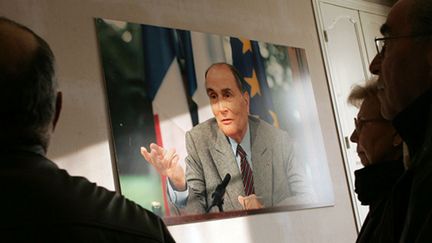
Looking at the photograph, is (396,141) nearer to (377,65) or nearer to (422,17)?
(377,65)

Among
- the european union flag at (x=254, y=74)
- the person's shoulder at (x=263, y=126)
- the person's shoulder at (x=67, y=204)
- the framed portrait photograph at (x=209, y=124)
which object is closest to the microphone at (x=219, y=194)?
the framed portrait photograph at (x=209, y=124)

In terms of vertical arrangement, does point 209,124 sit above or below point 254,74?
below

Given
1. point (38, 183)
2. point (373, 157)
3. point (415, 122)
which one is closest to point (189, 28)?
point (373, 157)

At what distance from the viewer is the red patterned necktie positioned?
4887 mm

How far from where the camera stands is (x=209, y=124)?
4.80m

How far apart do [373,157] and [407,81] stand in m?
0.78

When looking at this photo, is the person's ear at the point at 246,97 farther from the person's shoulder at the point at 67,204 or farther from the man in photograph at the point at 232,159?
the person's shoulder at the point at 67,204

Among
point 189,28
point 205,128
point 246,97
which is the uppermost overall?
point 189,28

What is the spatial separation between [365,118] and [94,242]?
79.9 inches

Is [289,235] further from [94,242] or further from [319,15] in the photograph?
[94,242]

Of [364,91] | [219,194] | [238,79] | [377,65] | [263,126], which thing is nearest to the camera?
[377,65]

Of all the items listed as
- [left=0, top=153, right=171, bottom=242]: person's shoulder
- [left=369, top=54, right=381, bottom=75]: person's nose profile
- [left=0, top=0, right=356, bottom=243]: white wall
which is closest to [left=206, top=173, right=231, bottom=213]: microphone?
[left=0, top=0, right=356, bottom=243]: white wall

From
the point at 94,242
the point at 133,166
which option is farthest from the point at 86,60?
the point at 94,242

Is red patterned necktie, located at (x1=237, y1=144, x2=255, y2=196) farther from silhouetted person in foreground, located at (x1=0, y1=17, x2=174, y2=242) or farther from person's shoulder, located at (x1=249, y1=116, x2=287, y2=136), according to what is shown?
silhouetted person in foreground, located at (x1=0, y1=17, x2=174, y2=242)
